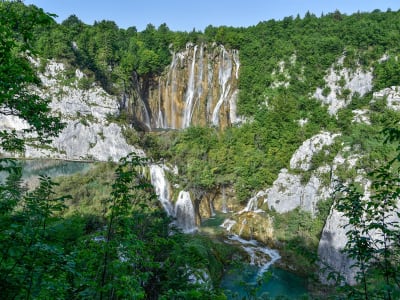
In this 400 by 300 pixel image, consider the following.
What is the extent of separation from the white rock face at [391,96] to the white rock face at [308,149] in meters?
5.10

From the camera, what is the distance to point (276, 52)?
34.5m

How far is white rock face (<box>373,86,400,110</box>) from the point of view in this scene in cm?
2469

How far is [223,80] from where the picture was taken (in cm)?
3497

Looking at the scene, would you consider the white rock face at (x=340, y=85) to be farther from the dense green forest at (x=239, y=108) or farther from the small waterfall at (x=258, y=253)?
the small waterfall at (x=258, y=253)

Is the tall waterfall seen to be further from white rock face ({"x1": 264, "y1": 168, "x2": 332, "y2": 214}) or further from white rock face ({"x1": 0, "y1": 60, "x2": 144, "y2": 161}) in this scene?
white rock face ({"x1": 0, "y1": 60, "x2": 144, "y2": 161})

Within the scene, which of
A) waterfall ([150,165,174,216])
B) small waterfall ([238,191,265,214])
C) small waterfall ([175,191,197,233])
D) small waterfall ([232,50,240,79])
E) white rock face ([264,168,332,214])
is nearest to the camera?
white rock face ([264,168,332,214])

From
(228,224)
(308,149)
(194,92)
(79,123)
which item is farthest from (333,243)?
(79,123)

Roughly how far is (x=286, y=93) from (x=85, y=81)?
20.1 m

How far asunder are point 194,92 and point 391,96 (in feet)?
60.5

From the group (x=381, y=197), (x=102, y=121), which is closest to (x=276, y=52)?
(x=102, y=121)

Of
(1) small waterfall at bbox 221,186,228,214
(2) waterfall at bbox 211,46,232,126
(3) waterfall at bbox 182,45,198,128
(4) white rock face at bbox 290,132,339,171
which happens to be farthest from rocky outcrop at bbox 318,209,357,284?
(3) waterfall at bbox 182,45,198,128

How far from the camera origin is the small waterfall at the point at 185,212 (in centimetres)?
2267

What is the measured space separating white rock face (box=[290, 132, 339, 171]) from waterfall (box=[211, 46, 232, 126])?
10887 millimetres

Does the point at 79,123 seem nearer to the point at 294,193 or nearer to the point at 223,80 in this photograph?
the point at 223,80
